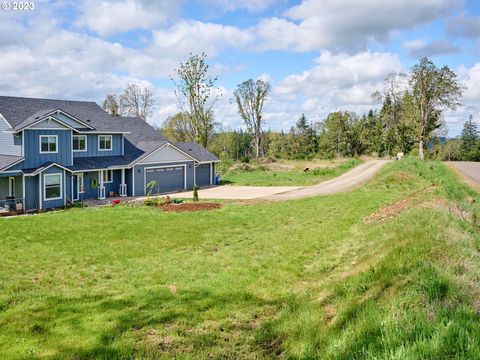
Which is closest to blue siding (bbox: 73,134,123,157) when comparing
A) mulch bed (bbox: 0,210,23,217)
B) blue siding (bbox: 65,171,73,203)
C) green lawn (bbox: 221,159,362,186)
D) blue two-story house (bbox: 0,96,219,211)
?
blue two-story house (bbox: 0,96,219,211)

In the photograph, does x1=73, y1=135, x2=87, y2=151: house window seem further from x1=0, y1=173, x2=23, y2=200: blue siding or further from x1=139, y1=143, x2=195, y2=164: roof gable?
x1=0, y1=173, x2=23, y2=200: blue siding

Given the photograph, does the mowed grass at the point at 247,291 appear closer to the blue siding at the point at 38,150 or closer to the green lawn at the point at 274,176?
the blue siding at the point at 38,150

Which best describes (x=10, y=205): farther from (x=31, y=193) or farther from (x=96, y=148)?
(x=96, y=148)

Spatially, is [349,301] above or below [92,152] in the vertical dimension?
below

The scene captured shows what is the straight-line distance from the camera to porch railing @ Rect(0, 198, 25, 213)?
24.0m

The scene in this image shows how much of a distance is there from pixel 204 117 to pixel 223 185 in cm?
1347

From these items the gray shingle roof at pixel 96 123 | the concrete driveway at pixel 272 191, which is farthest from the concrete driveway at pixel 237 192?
the gray shingle roof at pixel 96 123

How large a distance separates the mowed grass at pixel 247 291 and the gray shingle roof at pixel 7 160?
31.1 feet

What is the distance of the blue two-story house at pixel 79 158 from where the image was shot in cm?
2527

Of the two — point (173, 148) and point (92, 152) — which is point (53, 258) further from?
point (173, 148)

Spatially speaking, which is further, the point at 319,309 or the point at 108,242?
the point at 108,242

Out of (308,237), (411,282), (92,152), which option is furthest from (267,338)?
(92,152)

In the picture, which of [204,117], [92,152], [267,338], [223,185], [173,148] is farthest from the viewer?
[204,117]

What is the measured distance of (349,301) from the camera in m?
6.86
